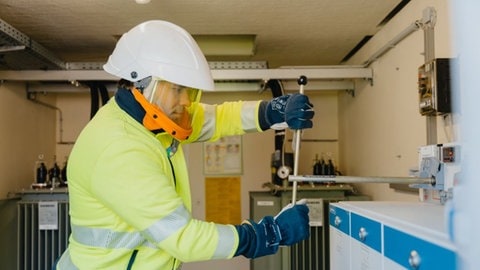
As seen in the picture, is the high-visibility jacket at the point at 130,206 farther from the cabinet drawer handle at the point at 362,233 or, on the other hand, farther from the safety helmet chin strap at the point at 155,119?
the cabinet drawer handle at the point at 362,233

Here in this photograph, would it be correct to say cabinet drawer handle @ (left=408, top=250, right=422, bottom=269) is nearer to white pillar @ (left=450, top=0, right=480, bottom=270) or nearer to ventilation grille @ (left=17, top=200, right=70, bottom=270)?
white pillar @ (left=450, top=0, right=480, bottom=270)

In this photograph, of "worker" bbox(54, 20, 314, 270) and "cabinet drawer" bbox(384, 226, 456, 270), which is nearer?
"cabinet drawer" bbox(384, 226, 456, 270)

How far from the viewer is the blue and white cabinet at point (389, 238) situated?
39.0 inches

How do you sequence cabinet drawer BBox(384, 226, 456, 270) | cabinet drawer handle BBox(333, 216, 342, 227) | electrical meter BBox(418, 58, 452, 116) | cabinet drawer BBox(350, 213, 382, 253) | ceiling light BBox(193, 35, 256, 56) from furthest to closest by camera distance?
ceiling light BBox(193, 35, 256, 56) → electrical meter BBox(418, 58, 452, 116) → cabinet drawer handle BBox(333, 216, 342, 227) → cabinet drawer BBox(350, 213, 382, 253) → cabinet drawer BBox(384, 226, 456, 270)

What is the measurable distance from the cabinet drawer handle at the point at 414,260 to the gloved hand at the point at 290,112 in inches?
24.3

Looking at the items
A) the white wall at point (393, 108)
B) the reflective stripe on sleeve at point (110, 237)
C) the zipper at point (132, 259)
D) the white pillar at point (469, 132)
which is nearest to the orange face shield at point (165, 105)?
the reflective stripe on sleeve at point (110, 237)

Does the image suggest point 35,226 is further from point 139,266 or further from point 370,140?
point 370,140

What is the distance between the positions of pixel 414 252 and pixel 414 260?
0.02 m

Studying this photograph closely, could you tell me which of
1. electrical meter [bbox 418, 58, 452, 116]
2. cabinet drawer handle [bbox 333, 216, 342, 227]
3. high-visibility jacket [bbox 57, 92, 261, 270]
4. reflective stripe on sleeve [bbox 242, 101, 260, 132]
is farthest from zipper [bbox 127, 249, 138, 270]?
electrical meter [bbox 418, 58, 452, 116]

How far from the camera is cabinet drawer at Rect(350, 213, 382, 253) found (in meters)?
1.32

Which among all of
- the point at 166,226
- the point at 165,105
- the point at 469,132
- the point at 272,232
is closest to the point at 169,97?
the point at 165,105

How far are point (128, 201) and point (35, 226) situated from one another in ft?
8.22

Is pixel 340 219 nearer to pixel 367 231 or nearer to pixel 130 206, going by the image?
pixel 367 231

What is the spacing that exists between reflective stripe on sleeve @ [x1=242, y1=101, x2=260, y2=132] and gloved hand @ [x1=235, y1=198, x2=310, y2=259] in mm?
481
